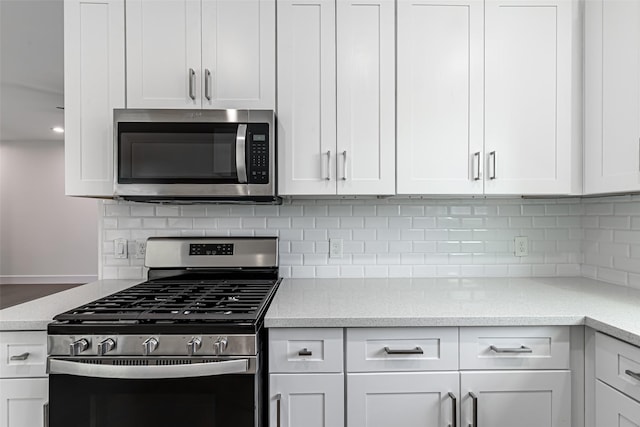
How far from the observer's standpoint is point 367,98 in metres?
1.79

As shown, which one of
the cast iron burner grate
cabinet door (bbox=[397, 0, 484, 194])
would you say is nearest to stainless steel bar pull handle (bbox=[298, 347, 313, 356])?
the cast iron burner grate

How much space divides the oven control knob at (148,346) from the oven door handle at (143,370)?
48mm

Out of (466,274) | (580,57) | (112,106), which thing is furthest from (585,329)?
(112,106)

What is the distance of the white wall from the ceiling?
941 mm

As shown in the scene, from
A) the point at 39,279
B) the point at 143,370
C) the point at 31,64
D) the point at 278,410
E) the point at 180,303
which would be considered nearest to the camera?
the point at 143,370

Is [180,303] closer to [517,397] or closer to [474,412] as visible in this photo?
[474,412]

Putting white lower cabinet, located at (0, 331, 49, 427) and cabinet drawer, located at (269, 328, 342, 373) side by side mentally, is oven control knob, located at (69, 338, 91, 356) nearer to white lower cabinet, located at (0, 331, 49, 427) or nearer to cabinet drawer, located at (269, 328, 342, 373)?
white lower cabinet, located at (0, 331, 49, 427)

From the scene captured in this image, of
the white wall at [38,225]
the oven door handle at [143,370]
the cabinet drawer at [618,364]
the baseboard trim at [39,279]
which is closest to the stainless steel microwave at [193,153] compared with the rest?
the oven door handle at [143,370]

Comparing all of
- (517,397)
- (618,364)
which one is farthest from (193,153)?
(618,364)

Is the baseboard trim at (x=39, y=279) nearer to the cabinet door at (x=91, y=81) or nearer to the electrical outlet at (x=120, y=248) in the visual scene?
the electrical outlet at (x=120, y=248)

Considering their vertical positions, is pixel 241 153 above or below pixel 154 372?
above

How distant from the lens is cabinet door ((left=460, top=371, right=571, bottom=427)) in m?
1.40

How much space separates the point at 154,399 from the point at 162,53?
4.79 ft

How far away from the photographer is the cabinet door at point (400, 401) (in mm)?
1396
